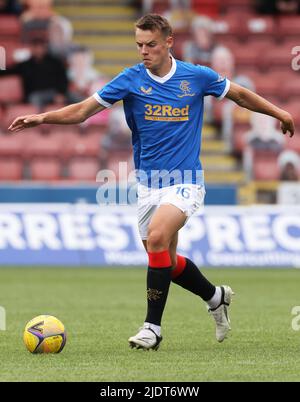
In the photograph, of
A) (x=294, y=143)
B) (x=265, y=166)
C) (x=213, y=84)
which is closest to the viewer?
(x=213, y=84)

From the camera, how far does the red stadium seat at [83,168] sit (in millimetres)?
18078

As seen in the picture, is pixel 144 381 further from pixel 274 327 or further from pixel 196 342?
pixel 274 327

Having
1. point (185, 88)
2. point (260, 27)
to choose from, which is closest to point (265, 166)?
point (260, 27)

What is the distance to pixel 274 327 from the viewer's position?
913 cm

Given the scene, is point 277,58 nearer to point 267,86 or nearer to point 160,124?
point 267,86

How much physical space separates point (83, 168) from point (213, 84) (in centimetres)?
1041

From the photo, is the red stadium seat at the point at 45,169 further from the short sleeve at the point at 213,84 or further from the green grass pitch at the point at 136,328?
the short sleeve at the point at 213,84

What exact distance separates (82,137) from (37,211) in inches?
120

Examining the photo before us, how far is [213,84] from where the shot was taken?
7.86 meters

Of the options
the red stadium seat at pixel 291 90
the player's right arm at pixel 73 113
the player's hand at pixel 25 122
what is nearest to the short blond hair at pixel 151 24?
the player's right arm at pixel 73 113

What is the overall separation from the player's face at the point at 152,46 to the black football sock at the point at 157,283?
1.30 meters

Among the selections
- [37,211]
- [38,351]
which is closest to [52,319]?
[38,351]

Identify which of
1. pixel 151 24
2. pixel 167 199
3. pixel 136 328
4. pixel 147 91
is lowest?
pixel 136 328
